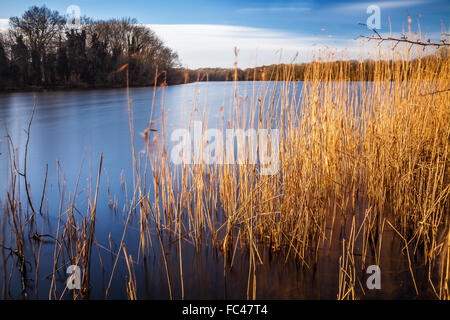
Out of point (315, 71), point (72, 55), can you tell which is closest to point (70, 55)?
point (72, 55)

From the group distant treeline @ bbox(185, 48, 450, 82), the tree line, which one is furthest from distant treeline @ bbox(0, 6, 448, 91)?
distant treeline @ bbox(185, 48, 450, 82)

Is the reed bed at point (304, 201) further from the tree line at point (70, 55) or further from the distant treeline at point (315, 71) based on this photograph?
the tree line at point (70, 55)

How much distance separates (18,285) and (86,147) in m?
4.77

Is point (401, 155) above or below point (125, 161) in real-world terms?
above

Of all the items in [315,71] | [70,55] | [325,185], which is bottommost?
[325,185]

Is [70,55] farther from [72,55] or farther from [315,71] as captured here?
[315,71]

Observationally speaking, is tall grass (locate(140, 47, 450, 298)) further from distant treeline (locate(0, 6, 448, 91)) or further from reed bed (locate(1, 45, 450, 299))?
distant treeline (locate(0, 6, 448, 91))

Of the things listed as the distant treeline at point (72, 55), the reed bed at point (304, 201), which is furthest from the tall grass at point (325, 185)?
the distant treeline at point (72, 55)
